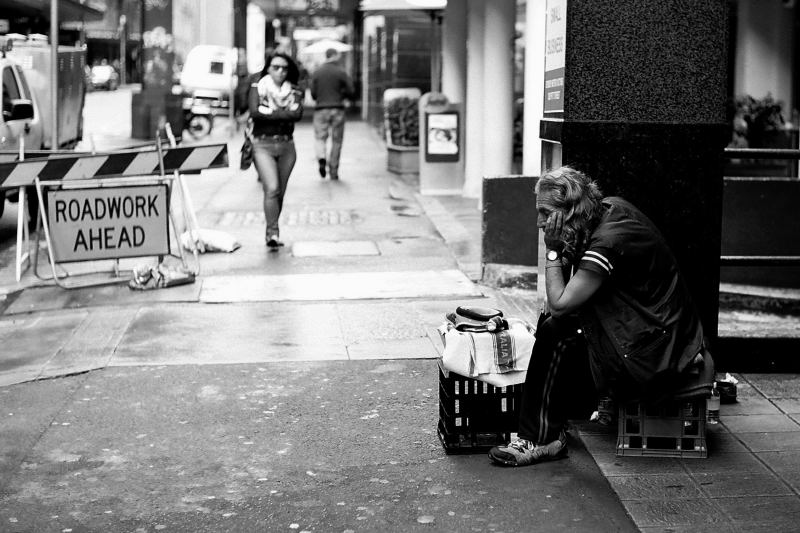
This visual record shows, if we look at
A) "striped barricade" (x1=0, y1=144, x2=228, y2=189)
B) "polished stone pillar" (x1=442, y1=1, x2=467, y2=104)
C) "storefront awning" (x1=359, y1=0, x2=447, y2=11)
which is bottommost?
"striped barricade" (x1=0, y1=144, x2=228, y2=189)

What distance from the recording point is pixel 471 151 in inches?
632

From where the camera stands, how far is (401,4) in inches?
720

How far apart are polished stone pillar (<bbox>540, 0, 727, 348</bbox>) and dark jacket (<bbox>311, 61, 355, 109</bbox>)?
12998mm

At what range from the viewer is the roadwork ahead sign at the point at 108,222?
9.63 m

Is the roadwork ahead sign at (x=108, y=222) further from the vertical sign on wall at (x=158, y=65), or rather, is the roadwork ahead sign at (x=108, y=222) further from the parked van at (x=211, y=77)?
the parked van at (x=211, y=77)

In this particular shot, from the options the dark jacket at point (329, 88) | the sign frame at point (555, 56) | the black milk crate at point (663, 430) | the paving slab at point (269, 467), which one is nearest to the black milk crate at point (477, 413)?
the paving slab at point (269, 467)

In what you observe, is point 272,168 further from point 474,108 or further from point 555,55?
point 555,55

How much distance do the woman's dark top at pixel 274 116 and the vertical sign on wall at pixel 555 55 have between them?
5.65m

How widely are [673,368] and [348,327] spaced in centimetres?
345

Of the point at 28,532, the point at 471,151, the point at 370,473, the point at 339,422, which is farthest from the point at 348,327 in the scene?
the point at 471,151

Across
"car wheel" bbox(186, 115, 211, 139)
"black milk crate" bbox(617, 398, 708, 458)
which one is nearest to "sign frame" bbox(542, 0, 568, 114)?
"black milk crate" bbox(617, 398, 708, 458)

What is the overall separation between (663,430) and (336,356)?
2538 mm

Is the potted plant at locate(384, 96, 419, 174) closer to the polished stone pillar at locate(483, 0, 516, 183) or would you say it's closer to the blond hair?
the polished stone pillar at locate(483, 0, 516, 183)

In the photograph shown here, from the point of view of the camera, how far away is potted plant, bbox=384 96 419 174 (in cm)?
1928
